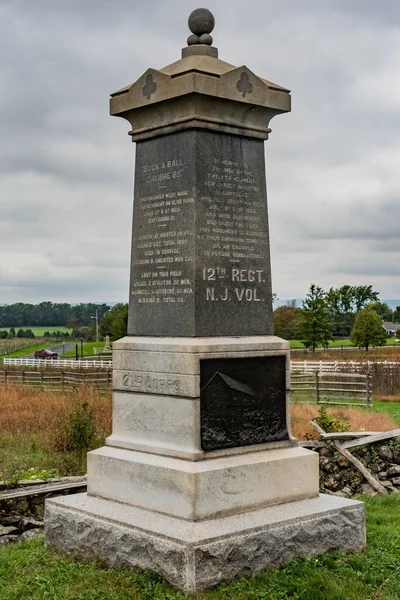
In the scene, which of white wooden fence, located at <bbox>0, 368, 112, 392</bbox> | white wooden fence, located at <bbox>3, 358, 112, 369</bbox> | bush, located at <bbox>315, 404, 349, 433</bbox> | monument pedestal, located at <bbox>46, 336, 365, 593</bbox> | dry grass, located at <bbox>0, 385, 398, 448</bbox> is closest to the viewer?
monument pedestal, located at <bbox>46, 336, 365, 593</bbox>

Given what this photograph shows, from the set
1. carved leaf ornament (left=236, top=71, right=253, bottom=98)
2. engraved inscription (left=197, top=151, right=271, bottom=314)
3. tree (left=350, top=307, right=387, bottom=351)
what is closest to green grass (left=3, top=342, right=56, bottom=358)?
tree (left=350, top=307, right=387, bottom=351)

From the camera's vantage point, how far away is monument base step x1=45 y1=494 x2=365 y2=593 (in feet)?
20.7

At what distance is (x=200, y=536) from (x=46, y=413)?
12.5 meters

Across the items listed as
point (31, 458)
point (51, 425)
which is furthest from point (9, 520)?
point (51, 425)

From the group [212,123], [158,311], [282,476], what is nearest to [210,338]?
[158,311]

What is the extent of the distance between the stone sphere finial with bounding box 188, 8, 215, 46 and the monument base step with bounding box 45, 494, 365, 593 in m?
4.64

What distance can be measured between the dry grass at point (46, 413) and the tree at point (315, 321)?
129 ft

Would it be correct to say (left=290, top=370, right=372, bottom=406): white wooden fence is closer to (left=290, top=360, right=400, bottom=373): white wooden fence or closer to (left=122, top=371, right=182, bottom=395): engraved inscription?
(left=290, top=360, right=400, bottom=373): white wooden fence

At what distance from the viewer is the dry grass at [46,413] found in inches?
641

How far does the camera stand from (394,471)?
44.0 ft

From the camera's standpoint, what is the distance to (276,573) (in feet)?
21.8

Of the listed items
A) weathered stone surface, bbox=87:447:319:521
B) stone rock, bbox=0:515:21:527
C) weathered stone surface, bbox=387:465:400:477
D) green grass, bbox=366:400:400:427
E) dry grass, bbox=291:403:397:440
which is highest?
weathered stone surface, bbox=87:447:319:521

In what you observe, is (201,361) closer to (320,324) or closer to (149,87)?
(149,87)

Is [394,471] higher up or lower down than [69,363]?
lower down
